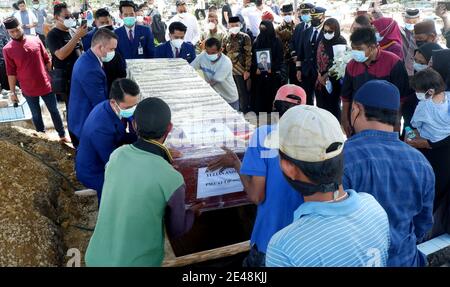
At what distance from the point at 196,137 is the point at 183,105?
618 millimetres

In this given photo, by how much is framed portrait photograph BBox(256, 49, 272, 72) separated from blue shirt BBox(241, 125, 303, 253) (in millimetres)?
4328

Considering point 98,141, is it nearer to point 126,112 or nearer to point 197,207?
point 126,112

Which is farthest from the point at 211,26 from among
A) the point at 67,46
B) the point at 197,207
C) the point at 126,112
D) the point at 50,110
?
the point at 197,207

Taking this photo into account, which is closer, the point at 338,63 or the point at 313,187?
the point at 313,187

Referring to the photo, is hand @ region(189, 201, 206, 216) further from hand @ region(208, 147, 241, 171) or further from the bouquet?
the bouquet

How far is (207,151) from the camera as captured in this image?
94.4 inches

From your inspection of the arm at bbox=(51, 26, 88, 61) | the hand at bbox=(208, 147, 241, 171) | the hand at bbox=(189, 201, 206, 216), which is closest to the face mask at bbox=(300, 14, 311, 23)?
the arm at bbox=(51, 26, 88, 61)

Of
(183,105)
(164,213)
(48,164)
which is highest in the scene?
(183,105)

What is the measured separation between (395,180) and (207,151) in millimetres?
1059

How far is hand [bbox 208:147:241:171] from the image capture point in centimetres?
227

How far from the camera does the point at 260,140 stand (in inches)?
73.5

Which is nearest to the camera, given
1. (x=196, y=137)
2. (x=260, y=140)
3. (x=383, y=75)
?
(x=260, y=140)

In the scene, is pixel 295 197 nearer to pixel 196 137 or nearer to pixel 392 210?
pixel 392 210
